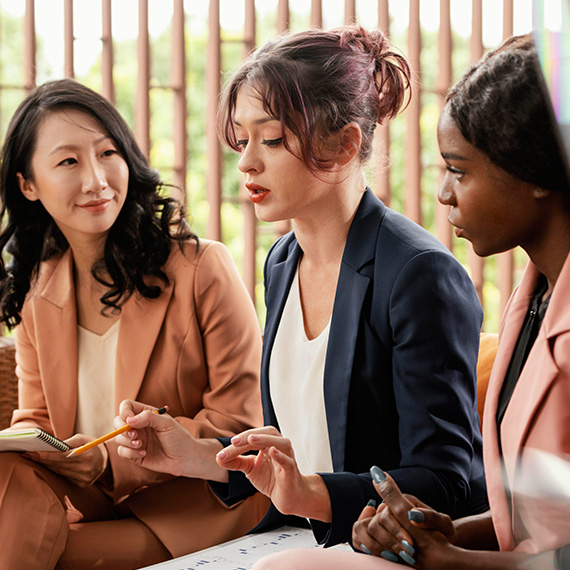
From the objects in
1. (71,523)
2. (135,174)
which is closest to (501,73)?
(135,174)

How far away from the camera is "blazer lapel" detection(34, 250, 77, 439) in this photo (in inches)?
75.0

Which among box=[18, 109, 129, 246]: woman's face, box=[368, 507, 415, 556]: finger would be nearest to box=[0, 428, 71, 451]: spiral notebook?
box=[18, 109, 129, 246]: woman's face

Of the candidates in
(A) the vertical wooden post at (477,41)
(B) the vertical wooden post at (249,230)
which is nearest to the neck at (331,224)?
(B) the vertical wooden post at (249,230)

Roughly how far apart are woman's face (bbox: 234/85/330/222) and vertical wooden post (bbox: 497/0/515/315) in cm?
249

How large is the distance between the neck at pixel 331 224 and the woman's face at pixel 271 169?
0.03 m

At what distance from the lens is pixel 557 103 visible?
2.17 feet

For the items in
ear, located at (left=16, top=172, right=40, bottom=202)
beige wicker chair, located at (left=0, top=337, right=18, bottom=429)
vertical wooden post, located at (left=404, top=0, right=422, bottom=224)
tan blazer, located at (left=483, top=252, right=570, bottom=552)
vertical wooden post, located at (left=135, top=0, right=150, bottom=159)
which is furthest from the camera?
vertical wooden post, located at (left=404, top=0, right=422, bottom=224)

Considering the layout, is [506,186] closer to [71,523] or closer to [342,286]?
[342,286]

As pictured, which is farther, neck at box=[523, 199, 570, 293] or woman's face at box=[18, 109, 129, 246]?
woman's face at box=[18, 109, 129, 246]

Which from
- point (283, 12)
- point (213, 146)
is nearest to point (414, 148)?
point (283, 12)

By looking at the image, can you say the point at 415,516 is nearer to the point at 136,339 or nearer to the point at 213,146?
the point at 136,339

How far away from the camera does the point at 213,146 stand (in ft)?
10.4

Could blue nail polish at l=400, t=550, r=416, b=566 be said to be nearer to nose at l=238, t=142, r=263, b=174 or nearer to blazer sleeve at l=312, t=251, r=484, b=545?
blazer sleeve at l=312, t=251, r=484, b=545

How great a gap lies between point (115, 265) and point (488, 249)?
3.67ft
